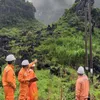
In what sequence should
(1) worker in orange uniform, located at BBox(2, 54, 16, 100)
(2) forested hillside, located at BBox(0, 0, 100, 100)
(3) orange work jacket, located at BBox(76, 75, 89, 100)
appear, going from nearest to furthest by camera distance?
(1) worker in orange uniform, located at BBox(2, 54, 16, 100), (3) orange work jacket, located at BBox(76, 75, 89, 100), (2) forested hillside, located at BBox(0, 0, 100, 100)

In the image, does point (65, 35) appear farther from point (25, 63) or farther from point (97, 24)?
point (25, 63)

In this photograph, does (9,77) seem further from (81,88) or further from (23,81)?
(81,88)

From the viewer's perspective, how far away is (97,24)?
37.9m

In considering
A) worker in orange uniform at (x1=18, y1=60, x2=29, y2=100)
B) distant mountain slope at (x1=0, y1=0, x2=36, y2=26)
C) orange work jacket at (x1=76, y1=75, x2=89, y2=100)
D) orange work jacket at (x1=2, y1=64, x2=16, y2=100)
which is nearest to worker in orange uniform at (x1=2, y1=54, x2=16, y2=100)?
orange work jacket at (x1=2, y1=64, x2=16, y2=100)

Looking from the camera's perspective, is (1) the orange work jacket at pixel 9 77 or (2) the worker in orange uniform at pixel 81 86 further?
(2) the worker in orange uniform at pixel 81 86

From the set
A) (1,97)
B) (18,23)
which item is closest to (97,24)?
(18,23)

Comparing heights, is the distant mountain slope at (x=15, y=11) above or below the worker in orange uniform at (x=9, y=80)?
above

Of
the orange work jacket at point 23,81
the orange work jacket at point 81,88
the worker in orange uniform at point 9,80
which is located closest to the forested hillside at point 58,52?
the orange work jacket at point 81,88

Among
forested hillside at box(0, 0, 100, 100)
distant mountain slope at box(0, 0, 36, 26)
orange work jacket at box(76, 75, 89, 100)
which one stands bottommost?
orange work jacket at box(76, 75, 89, 100)

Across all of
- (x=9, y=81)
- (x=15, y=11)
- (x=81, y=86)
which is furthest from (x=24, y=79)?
(x=15, y=11)

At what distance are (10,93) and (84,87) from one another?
8.40 ft

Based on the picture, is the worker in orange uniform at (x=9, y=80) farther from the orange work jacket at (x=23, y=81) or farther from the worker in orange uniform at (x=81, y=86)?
the worker in orange uniform at (x=81, y=86)

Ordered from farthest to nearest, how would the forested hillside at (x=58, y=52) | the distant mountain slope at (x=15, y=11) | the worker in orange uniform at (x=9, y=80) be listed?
1. the distant mountain slope at (x=15, y=11)
2. the forested hillside at (x=58, y=52)
3. the worker in orange uniform at (x=9, y=80)

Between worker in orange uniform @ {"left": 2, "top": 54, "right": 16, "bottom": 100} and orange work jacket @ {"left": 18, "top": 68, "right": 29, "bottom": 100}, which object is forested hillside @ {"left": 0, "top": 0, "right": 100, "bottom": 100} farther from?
worker in orange uniform @ {"left": 2, "top": 54, "right": 16, "bottom": 100}
